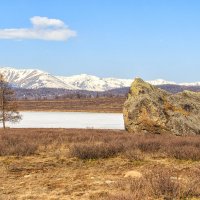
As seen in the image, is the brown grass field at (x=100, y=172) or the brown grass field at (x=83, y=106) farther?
the brown grass field at (x=83, y=106)

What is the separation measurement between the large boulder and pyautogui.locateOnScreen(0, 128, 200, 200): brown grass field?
24.4 feet

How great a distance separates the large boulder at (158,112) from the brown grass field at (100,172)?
7446 mm

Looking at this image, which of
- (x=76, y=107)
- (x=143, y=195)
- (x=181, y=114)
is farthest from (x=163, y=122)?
(x=76, y=107)

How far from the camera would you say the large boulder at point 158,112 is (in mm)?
21656

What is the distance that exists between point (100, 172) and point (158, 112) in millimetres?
12975

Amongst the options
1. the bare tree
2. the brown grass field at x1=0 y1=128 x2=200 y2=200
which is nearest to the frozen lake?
the bare tree

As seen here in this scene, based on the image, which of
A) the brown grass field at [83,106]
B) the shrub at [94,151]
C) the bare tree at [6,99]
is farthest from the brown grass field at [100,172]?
the brown grass field at [83,106]

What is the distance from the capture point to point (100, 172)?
949 centimetres

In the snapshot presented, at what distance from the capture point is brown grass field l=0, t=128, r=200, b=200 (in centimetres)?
657

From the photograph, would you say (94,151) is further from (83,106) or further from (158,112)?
(83,106)

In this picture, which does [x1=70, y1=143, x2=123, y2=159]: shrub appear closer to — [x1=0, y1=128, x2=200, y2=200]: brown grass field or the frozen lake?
[x1=0, y1=128, x2=200, y2=200]: brown grass field

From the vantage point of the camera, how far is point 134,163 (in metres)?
10.9

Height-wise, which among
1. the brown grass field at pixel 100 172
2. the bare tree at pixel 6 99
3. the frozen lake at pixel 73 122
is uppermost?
the bare tree at pixel 6 99

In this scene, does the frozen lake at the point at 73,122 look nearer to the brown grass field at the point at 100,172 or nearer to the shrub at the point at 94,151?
the brown grass field at the point at 100,172
